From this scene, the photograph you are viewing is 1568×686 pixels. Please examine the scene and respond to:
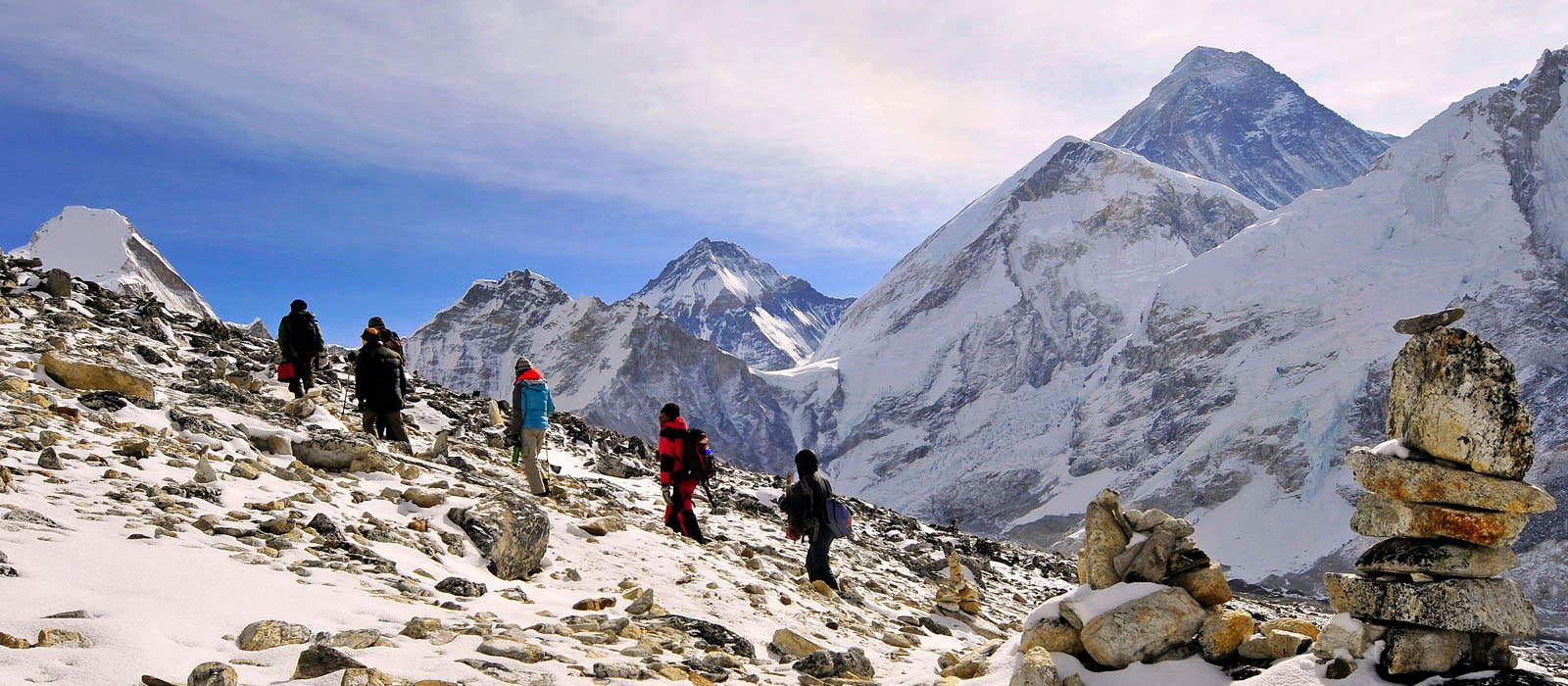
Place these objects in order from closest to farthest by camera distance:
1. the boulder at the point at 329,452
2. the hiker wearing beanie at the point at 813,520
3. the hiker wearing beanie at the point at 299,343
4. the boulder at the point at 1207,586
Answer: the boulder at the point at 1207,586
the boulder at the point at 329,452
the hiker wearing beanie at the point at 813,520
the hiker wearing beanie at the point at 299,343

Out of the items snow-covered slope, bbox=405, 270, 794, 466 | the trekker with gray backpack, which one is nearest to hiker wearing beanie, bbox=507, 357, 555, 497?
the trekker with gray backpack

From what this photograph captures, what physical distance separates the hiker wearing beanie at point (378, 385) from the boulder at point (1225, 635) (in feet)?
42.0

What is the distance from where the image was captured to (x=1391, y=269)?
423 feet

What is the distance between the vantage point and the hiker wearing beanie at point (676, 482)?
14180mm

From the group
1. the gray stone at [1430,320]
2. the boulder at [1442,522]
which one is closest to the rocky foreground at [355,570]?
the boulder at [1442,522]

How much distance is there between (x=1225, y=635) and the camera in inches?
287

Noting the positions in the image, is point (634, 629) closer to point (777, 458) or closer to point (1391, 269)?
point (1391, 269)

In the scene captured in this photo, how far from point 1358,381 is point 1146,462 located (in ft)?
107

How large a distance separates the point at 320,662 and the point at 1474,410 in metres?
8.08

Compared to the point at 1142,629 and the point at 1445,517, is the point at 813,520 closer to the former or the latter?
the point at 1142,629

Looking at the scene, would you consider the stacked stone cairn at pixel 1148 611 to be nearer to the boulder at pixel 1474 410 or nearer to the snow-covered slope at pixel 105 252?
the boulder at pixel 1474 410

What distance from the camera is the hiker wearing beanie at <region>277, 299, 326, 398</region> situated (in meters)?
16.6

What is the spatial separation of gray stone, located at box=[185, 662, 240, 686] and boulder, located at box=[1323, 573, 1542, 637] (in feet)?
22.5

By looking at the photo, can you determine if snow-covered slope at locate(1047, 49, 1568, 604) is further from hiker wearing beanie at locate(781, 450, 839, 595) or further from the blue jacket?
the blue jacket
